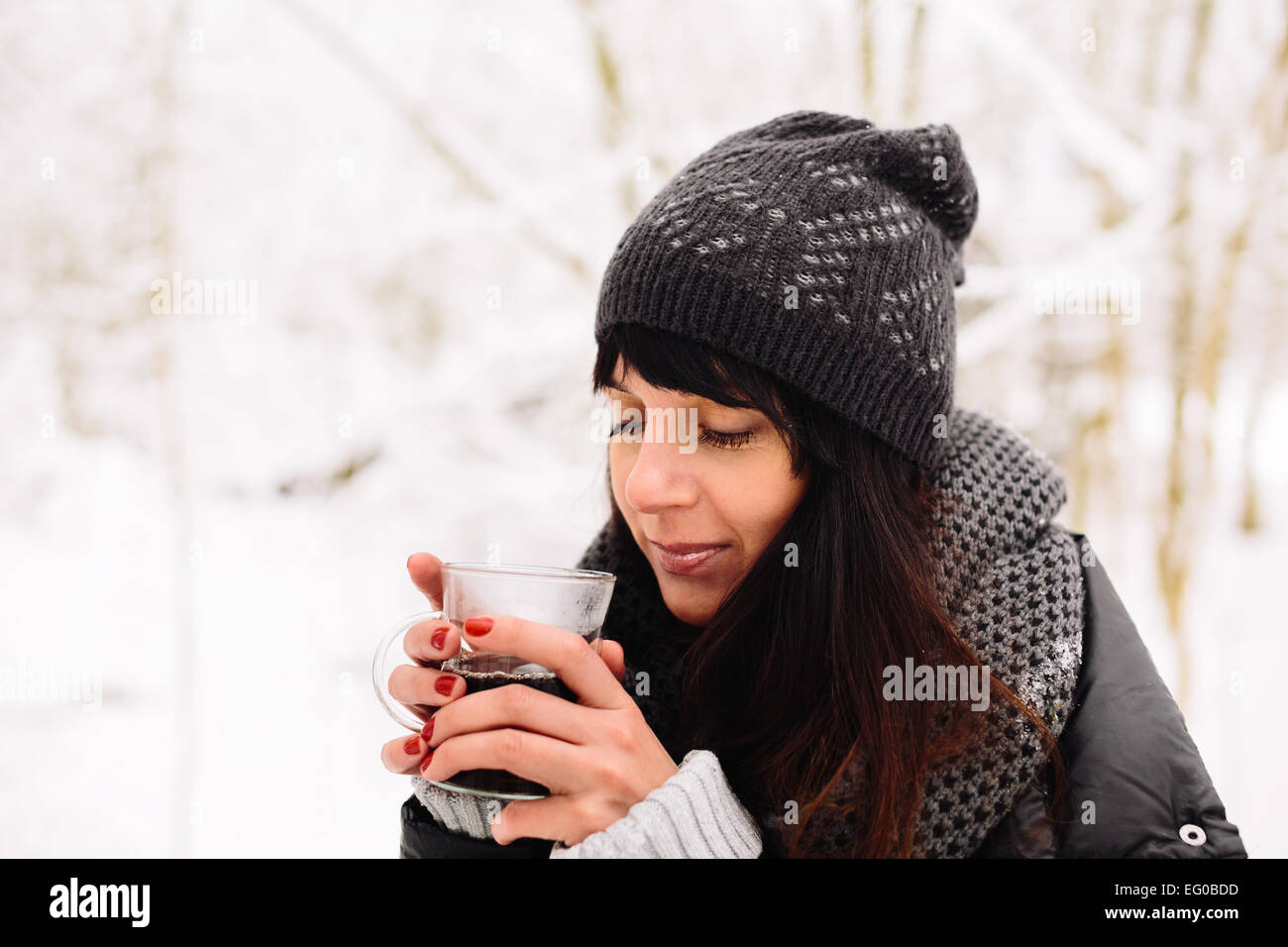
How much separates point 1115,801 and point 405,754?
797 millimetres

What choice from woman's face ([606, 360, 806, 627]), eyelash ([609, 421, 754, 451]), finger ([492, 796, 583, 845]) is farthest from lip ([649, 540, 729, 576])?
finger ([492, 796, 583, 845])

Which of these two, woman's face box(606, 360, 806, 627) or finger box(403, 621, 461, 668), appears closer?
finger box(403, 621, 461, 668)

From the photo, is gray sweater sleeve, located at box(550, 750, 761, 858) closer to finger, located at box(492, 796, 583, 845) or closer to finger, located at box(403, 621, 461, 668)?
finger, located at box(492, 796, 583, 845)

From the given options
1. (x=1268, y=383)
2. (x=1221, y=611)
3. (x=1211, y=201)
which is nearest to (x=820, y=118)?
(x=1211, y=201)

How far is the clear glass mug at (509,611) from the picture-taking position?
0.80 m

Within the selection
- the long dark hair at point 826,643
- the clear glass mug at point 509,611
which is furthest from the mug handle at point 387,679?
the long dark hair at point 826,643

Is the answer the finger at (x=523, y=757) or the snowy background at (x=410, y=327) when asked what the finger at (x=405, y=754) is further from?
the snowy background at (x=410, y=327)

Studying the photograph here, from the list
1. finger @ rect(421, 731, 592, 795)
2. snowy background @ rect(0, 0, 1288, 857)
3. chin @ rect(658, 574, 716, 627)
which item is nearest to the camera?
finger @ rect(421, 731, 592, 795)

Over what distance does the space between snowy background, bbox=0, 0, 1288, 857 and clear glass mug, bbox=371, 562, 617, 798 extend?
2300 mm

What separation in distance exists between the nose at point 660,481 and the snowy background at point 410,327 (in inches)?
86.6

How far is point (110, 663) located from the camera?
3219 millimetres

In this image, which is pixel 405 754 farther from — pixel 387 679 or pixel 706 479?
pixel 706 479

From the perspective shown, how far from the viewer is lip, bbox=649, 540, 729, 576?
105 cm

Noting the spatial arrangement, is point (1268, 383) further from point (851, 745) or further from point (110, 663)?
point (110, 663)
